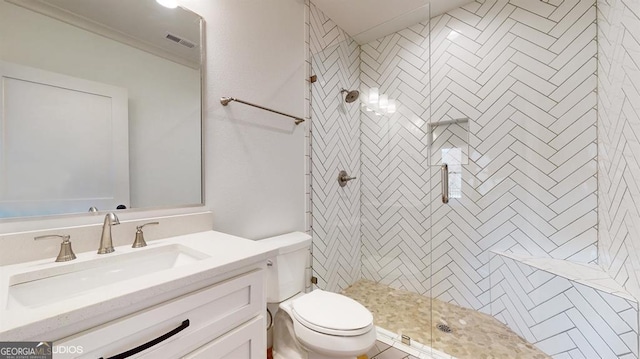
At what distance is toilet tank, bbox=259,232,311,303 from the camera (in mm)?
1334

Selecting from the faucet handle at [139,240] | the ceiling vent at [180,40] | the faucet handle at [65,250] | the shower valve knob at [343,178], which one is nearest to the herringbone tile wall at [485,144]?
the shower valve knob at [343,178]

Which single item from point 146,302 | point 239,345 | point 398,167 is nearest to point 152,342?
point 146,302

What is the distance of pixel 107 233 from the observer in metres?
0.90

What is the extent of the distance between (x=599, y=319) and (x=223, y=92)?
242 centimetres

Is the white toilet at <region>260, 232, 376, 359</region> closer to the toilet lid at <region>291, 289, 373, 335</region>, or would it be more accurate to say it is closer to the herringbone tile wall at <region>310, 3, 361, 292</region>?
the toilet lid at <region>291, 289, 373, 335</region>

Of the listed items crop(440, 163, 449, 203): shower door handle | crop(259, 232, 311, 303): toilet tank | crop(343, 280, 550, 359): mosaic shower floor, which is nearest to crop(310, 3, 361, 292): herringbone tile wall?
crop(343, 280, 550, 359): mosaic shower floor

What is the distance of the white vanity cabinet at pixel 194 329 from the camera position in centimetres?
54

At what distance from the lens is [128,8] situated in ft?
3.55

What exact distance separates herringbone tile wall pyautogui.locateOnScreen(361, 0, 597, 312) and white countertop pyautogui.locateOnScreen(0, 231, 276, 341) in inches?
67.8

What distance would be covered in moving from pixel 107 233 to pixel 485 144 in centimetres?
246

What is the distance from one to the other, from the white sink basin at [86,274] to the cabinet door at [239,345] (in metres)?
0.29

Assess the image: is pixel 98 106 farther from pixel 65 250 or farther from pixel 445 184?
pixel 445 184

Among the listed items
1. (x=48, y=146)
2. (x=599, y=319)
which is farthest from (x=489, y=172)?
(x=48, y=146)

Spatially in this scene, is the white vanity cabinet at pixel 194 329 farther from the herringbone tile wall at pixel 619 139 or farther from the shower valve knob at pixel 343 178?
the herringbone tile wall at pixel 619 139
